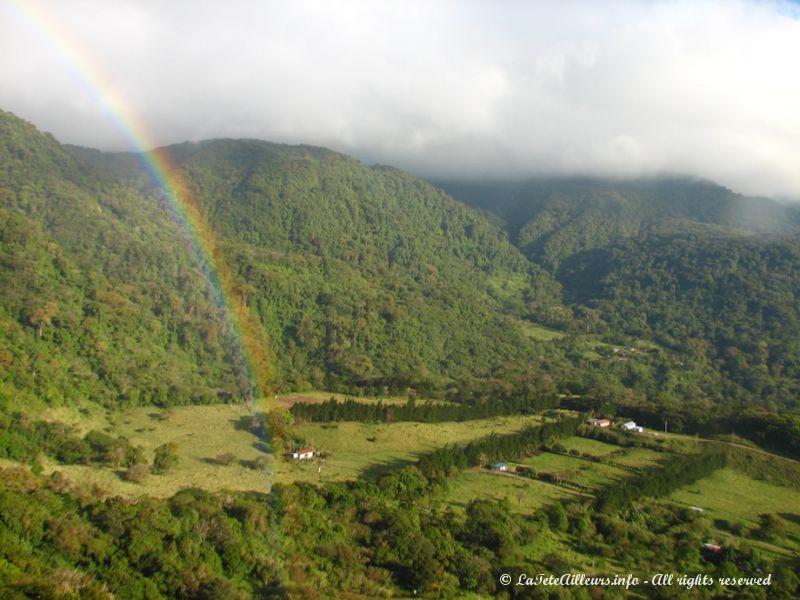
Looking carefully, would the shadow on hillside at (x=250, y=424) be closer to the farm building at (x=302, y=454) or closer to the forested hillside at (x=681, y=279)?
the farm building at (x=302, y=454)

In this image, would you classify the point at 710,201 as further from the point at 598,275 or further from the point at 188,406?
the point at 188,406

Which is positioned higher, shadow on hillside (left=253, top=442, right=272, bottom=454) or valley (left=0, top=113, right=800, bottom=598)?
valley (left=0, top=113, right=800, bottom=598)

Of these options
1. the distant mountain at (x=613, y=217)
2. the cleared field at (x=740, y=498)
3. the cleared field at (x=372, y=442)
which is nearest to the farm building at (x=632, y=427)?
the cleared field at (x=372, y=442)

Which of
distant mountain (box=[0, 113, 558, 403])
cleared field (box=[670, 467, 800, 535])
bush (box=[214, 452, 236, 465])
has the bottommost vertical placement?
cleared field (box=[670, 467, 800, 535])

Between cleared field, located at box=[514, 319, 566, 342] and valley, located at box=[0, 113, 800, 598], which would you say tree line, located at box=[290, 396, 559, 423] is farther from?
cleared field, located at box=[514, 319, 566, 342]

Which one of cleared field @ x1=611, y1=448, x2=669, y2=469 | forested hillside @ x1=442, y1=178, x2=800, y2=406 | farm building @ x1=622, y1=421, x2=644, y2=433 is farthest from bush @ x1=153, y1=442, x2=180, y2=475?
forested hillside @ x1=442, y1=178, x2=800, y2=406

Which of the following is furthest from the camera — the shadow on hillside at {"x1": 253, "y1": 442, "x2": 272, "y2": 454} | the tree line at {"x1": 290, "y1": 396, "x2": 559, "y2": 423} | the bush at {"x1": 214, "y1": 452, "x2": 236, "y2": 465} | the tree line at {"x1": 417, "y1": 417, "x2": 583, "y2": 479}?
the tree line at {"x1": 290, "y1": 396, "x2": 559, "y2": 423}

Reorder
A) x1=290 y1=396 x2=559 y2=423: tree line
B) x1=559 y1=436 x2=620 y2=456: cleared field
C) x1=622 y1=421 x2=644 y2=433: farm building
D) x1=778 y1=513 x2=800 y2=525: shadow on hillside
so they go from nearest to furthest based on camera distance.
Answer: x1=778 y1=513 x2=800 y2=525: shadow on hillside < x1=559 y1=436 x2=620 y2=456: cleared field < x1=290 y1=396 x2=559 y2=423: tree line < x1=622 y1=421 x2=644 y2=433: farm building
